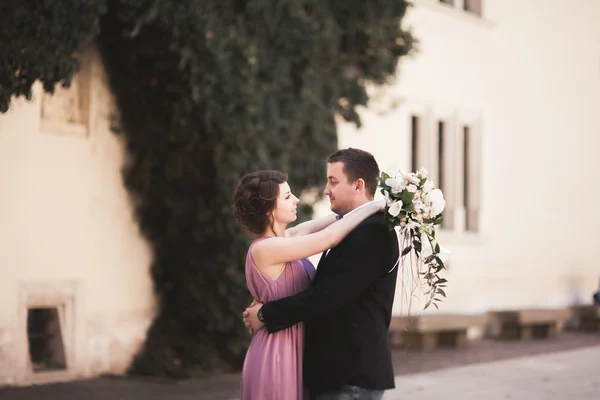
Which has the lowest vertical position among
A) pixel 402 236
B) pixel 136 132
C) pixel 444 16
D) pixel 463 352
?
pixel 463 352

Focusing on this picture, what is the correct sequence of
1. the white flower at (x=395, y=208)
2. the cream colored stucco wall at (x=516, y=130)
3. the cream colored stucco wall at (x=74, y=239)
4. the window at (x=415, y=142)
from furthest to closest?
the window at (x=415, y=142) < the cream colored stucco wall at (x=516, y=130) < the cream colored stucco wall at (x=74, y=239) < the white flower at (x=395, y=208)

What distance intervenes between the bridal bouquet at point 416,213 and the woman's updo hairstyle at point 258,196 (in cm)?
44

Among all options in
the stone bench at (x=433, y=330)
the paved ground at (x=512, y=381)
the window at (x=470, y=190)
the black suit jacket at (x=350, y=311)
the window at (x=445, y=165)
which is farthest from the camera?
the window at (x=470, y=190)

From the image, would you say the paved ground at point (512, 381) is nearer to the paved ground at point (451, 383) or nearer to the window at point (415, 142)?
the paved ground at point (451, 383)

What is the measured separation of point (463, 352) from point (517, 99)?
4966 mm

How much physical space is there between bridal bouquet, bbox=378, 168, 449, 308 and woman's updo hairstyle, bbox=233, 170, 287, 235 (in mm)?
439

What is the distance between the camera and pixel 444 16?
1491 centimetres

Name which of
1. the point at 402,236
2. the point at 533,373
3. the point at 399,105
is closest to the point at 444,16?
the point at 399,105

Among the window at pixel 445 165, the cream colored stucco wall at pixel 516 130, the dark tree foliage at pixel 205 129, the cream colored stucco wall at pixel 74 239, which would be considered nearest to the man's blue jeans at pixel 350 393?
the cream colored stucco wall at pixel 74 239

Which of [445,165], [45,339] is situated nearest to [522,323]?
[445,165]

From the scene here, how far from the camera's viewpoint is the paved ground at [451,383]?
9.00 metres

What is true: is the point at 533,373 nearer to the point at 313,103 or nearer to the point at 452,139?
the point at 313,103

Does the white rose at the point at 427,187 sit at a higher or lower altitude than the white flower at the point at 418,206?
higher

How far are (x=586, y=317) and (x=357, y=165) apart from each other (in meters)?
14.8
